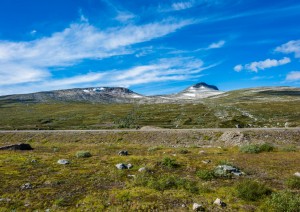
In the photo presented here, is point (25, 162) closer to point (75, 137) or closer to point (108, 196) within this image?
point (108, 196)

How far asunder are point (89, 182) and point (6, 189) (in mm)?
4513

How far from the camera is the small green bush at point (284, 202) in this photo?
38.0 ft

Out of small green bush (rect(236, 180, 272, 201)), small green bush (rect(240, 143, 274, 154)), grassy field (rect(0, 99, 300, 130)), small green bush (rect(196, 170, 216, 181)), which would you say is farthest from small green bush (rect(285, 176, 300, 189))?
grassy field (rect(0, 99, 300, 130))

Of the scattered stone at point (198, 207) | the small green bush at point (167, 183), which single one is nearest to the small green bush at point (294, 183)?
the small green bush at point (167, 183)

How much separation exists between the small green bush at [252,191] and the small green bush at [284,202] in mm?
827

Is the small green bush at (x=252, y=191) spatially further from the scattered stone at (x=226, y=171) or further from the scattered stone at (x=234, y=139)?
the scattered stone at (x=234, y=139)

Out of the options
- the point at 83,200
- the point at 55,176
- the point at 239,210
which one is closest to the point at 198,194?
the point at 239,210

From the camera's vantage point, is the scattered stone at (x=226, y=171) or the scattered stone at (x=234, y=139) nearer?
the scattered stone at (x=226, y=171)

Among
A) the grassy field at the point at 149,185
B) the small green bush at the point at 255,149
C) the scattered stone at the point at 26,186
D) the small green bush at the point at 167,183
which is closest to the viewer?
the grassy field at the point at 149,185

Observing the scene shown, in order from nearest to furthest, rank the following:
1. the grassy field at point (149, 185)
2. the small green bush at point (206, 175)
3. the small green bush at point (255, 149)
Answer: the grassy field at point (149, 185), the small green bush at point (206, 175), the small green bush at point (255, 149)

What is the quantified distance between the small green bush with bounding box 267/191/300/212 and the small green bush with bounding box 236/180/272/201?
0.83 m

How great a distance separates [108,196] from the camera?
46.7 feet

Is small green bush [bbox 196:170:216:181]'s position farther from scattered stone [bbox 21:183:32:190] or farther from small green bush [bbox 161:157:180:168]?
scattered stone [bbox 21:183:32:190]

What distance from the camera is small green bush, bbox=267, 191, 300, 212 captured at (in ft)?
38.0
